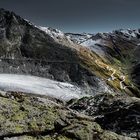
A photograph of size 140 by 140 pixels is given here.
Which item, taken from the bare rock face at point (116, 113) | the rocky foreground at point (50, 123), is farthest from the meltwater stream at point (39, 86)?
the rocky foreground at point (50, 123)

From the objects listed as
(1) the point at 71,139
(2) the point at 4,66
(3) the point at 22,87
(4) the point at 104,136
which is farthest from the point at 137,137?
(2) the point at 4,66

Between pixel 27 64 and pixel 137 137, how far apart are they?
413 feet

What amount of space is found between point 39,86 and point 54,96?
13359 millimetres

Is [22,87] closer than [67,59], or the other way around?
[22,87]

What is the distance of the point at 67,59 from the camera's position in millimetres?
171750

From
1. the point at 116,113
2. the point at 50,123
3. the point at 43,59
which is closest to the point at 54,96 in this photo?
the point at 43,59

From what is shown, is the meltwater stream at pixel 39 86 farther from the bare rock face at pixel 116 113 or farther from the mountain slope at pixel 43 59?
the bare rock face at pixel 116 113

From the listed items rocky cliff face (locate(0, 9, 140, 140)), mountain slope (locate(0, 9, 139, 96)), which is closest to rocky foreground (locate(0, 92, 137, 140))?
rocky cliff face (locate(0, 9, 140, 140))

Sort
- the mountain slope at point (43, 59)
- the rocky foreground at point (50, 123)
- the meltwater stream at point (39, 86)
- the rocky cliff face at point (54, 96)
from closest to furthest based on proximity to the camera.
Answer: the rocky foreground at point (50, 123)
the rocky cliff face at point (54, 96)
the meltwater stream at point (39, 86)
the mountain slope at point (43, 59)

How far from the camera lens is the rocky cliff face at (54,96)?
1180 inches

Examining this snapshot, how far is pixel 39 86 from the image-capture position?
13400 cm

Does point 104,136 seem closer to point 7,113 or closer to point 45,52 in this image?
point 7,113

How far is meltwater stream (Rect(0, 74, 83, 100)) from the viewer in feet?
402

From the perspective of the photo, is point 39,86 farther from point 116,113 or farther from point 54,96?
point 116,113
